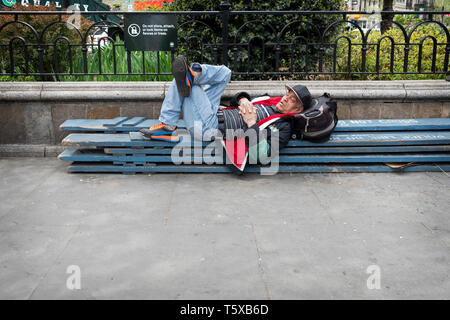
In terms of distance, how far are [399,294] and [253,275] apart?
95 cm

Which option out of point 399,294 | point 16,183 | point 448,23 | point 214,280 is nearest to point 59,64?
point 16,183

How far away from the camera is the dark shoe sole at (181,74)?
4.80m

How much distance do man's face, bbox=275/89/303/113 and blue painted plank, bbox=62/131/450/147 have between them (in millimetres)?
377

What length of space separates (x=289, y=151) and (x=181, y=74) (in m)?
1.55

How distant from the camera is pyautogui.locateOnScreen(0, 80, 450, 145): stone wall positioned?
576cm

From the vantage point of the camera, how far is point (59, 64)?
650 centimetres

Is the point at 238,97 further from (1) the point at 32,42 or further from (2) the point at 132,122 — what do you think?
(1) the point at 32,42

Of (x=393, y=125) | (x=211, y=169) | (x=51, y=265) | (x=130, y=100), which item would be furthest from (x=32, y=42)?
(x=393, y=125)

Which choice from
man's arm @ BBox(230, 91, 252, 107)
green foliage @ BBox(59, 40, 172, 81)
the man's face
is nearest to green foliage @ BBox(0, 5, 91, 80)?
green foliage @ BBox(59, 40, 172, 81)

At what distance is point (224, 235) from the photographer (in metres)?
3.64

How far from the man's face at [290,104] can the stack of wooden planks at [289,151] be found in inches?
15.0

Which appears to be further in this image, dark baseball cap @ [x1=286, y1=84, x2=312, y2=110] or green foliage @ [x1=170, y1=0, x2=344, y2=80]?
green foliage @ [x1=170, y1=0, x2=344, y2=80]

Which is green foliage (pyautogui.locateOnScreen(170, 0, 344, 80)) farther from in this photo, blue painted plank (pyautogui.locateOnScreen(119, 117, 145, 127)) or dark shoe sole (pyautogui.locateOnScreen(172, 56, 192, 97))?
blue painted plank (pyautogui.locateOnScreen(119, 117, 145, 127))

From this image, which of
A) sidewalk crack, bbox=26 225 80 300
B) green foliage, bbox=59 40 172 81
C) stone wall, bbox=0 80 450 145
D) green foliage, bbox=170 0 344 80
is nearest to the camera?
sidewalk crack, bbox=26 225 80 300
